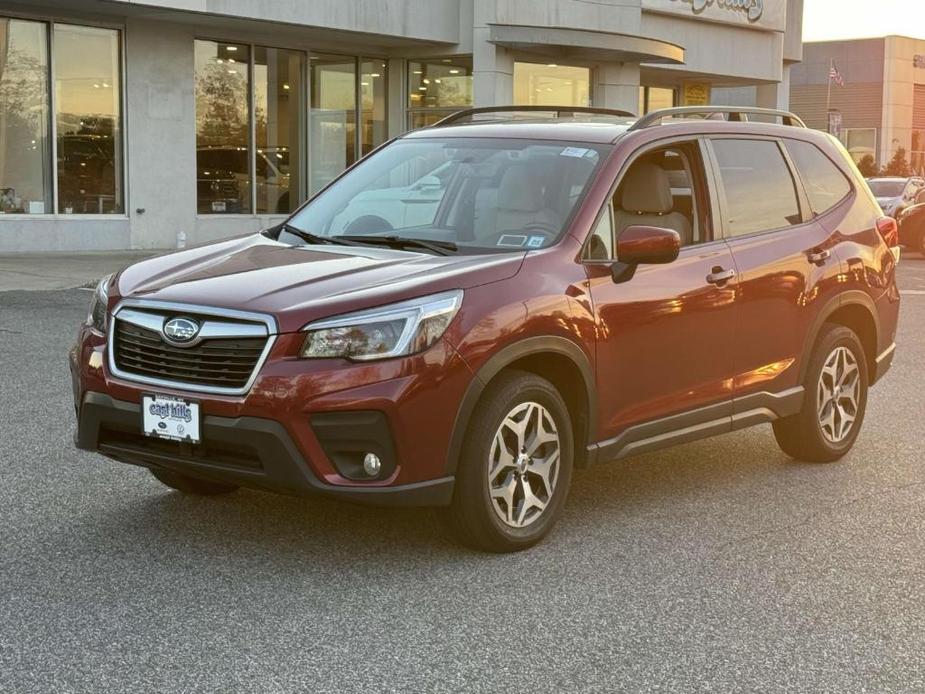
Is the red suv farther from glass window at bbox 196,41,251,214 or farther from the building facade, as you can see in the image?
the building facade

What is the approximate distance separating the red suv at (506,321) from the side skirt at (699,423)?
0.05ft

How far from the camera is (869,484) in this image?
6.89 meters

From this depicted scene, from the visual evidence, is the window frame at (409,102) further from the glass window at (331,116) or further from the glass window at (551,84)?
the glass window at (551,84)

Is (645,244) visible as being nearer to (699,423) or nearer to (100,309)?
(699,423)

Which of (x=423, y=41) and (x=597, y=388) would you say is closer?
(x=597, y=388)

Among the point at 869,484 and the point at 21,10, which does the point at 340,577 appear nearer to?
the point at 869,484

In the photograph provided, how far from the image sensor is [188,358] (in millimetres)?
5059

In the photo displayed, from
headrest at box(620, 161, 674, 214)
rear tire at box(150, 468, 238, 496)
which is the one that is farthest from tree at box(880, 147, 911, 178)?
rear tire at box(150, 468, 238, 496)

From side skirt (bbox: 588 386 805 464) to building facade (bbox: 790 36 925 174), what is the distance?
259 feet

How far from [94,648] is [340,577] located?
1.09m

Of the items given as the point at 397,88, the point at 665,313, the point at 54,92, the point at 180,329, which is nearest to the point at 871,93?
the point at 397,88

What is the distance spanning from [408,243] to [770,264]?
1.91m

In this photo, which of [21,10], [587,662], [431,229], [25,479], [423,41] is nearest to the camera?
[587,662]

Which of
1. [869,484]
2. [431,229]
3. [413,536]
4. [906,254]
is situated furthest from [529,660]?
[906,254]
